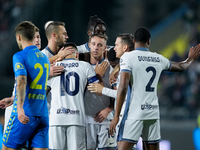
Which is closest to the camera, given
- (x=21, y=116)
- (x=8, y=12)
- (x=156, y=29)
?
(x=21, y=116)

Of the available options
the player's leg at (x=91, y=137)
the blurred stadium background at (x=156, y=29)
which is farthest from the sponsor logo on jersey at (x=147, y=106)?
the blurred stadium background at (x=156, y=29)

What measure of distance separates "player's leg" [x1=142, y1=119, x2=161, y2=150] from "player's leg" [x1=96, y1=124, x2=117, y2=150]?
0.79 metres

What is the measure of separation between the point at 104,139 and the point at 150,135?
2.92 feet

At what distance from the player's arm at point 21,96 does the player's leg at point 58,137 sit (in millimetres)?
1034

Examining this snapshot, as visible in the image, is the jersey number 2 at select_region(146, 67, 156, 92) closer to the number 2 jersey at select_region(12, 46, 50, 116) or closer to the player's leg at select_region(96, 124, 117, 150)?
the player's leg at select_region(96, 124, 117, 150)

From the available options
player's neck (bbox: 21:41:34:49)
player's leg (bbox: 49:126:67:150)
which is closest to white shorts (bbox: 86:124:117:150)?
player's leg (bbox: 49:126:67:150)

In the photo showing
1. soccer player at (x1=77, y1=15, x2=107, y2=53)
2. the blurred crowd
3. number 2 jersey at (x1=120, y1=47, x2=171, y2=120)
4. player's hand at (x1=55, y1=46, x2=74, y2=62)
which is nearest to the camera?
number 2 jersey at (x1=120, y1=47, x2=171, y2=120)

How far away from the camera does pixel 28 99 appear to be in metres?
3.42

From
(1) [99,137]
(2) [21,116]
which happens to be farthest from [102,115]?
(2) [21,116]

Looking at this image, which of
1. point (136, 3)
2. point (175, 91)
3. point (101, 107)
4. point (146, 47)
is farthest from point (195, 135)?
point (136, 3)

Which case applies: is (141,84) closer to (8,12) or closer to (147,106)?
(147,106)

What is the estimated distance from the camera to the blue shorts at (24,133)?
3354 mm

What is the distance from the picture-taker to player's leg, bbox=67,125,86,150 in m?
4.19

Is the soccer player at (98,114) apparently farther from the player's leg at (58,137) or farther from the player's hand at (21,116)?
the player's hand at (21,116)
